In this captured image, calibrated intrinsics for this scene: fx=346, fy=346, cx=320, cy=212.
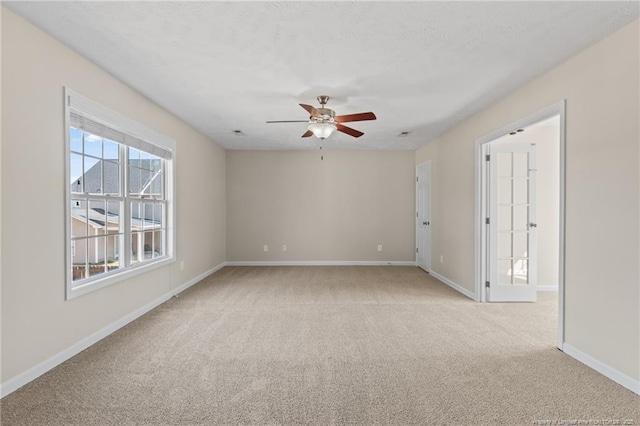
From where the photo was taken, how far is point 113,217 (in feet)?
11.6

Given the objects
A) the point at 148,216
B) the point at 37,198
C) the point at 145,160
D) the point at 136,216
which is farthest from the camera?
the point at 148,216

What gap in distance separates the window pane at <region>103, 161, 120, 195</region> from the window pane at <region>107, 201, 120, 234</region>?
0.12 m

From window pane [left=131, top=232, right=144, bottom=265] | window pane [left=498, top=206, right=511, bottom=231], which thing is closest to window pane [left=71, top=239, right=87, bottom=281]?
window pane [left=131, top=232, right=144, bottom=265]

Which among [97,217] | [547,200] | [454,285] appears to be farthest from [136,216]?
[547,200]

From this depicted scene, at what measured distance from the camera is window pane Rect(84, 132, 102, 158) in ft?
10.2

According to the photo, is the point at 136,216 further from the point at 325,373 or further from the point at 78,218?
the point at 325,373

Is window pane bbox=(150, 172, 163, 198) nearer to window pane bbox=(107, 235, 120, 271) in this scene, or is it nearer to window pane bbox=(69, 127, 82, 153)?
window pane bbox=(107, 235, 120, 271)

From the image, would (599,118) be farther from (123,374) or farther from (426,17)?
(123,374)

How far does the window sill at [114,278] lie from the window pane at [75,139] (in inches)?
45.2

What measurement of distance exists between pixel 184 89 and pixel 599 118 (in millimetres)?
3690

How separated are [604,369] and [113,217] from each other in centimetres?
442

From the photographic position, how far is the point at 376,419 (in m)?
1.97

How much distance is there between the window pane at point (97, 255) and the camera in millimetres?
3232

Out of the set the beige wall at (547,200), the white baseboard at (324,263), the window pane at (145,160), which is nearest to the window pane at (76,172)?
the window pane at (145,160)
